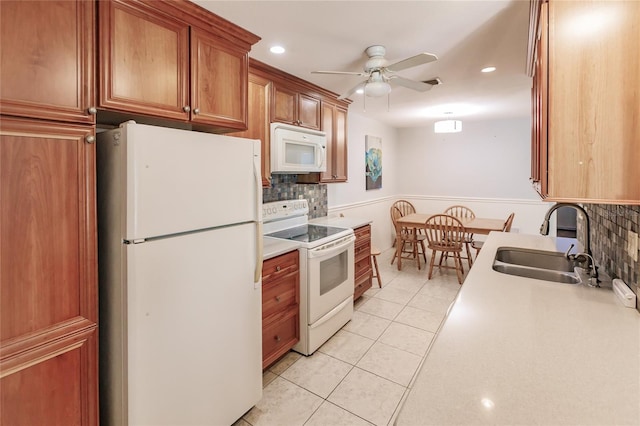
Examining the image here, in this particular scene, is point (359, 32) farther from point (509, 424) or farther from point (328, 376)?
point (328, 376)

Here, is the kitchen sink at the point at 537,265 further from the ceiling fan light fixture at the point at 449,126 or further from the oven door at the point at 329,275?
the ceiling fan light fixture at the point at 449,126

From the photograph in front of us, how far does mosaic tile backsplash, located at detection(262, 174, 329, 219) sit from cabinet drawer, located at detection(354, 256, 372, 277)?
2.62ft

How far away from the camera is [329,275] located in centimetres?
269

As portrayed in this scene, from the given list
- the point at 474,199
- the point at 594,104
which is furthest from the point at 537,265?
the point at 474,199

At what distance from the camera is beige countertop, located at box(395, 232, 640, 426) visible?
0.72 meters

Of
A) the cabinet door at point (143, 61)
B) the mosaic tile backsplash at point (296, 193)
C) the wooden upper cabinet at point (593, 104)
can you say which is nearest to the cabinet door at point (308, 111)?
the mosaic tile backsplash at point (296, 193)

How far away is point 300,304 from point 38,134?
6.16ft

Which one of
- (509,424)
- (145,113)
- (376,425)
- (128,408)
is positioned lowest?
(376,425)

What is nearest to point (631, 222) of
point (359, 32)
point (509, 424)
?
point (509, 424)

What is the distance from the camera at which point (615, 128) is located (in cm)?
108

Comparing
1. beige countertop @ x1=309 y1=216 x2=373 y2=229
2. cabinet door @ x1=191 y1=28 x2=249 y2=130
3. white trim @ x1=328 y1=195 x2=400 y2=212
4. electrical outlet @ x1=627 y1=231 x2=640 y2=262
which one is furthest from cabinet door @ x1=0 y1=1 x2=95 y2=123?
white trim @ x1=328 y1=195 x2=400 y2=212

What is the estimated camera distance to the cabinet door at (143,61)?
4.48 feet

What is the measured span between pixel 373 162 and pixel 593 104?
420cm

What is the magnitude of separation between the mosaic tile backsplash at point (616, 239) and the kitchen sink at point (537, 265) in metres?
0.15
